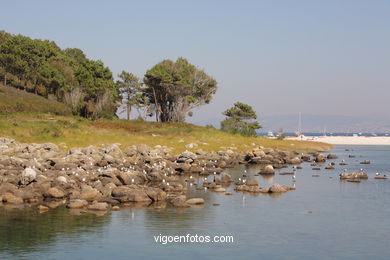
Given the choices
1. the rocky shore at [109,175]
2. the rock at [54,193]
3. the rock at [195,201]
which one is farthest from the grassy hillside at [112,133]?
the rock at [195,201]

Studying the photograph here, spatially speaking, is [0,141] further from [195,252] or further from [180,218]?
[195,252]

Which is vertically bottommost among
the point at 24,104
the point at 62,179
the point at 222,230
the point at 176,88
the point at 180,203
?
the point at 222,230

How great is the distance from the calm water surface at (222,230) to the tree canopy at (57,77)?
6726cm

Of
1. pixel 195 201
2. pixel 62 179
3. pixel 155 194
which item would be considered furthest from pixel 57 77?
pixel 195 201

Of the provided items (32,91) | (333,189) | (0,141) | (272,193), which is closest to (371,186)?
(333,189)

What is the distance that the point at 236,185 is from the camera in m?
42.7

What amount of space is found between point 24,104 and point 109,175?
164 ft

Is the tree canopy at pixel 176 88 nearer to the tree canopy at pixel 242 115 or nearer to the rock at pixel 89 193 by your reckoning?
the tree canopy at pixel 242 115

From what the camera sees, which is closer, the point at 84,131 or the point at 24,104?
the point at 84,131

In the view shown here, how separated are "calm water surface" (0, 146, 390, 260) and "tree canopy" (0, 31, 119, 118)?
67255 mm

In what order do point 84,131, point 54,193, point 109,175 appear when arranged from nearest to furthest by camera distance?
1. point 54,193
2. point 109,175
3. point 84,131

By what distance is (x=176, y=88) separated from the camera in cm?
10338

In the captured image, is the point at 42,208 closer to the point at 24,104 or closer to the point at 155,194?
the point at 155,194

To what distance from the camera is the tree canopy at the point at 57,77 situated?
321 feet
